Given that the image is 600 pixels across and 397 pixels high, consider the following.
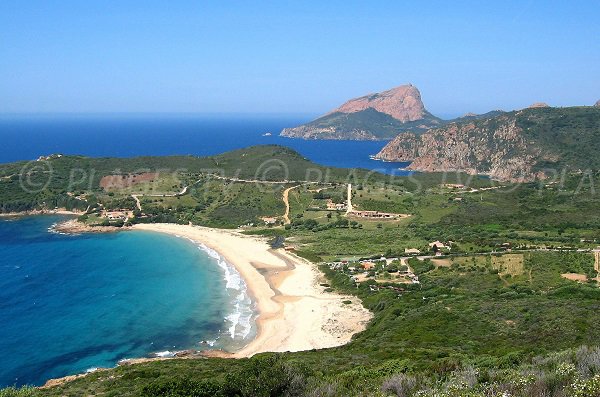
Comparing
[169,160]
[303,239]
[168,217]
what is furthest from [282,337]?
[169,160]

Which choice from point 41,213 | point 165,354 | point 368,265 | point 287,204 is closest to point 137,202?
point 41,213

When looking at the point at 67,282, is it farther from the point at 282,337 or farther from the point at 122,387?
the point at 122,387

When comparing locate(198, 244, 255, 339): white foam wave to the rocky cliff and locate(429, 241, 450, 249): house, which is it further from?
the rocky cliff

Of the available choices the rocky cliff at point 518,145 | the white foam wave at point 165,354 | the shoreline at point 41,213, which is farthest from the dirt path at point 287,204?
the rocky cliff at point 518,145

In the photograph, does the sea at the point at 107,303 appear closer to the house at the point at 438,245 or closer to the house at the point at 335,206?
the house at the point at 438,245

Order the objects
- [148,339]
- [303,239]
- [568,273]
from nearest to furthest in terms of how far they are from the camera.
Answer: [148,339] < [568,273] < [303,239]

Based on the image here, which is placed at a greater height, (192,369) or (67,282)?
(192,369)

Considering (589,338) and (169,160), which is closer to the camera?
(589,338)
